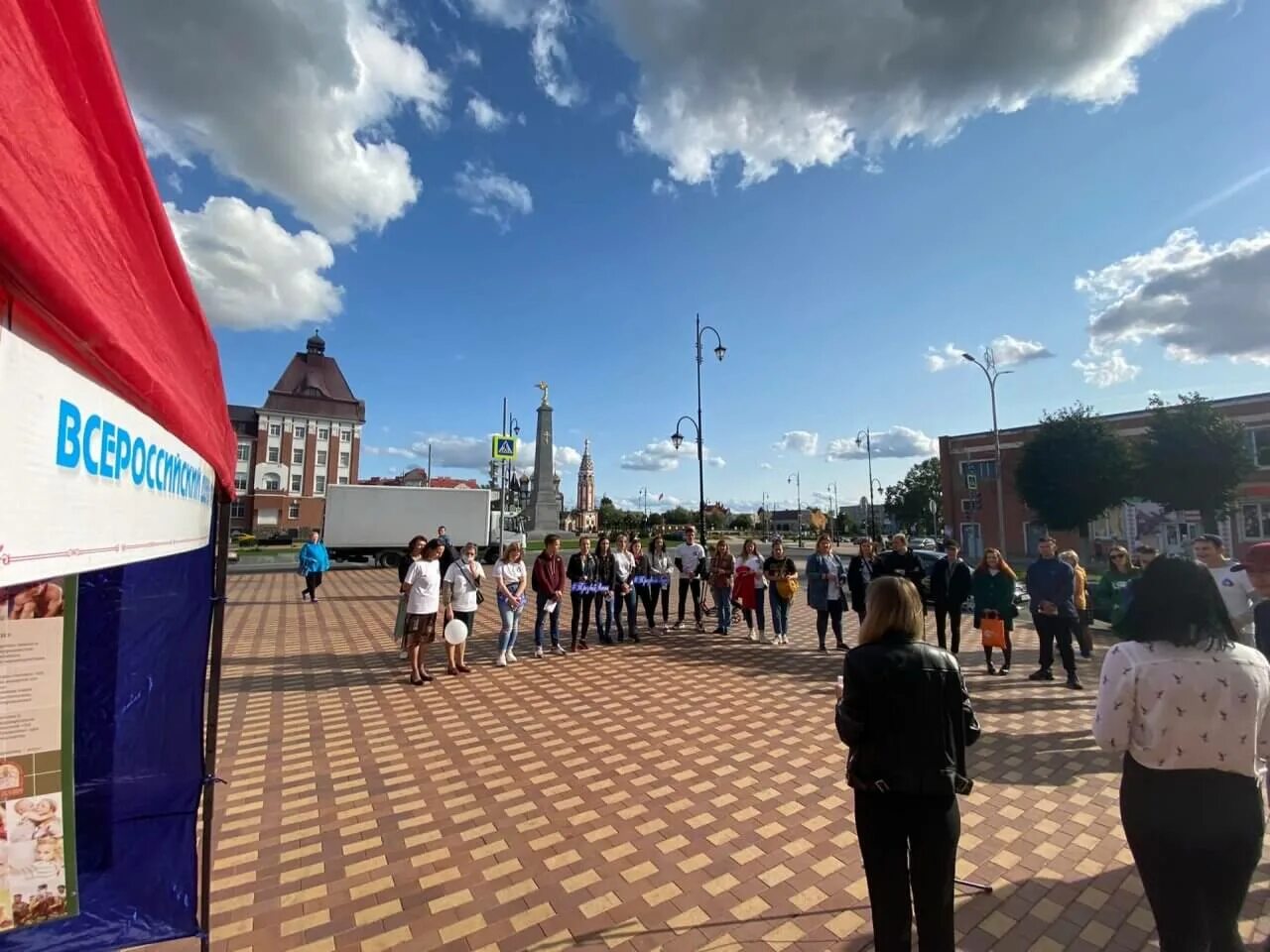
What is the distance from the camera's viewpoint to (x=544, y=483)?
44500mm

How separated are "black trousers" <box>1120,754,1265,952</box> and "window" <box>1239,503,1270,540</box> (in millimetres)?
45583

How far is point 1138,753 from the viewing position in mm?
Answer: 2229

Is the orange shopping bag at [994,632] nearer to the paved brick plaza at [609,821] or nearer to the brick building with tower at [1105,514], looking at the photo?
the paved brick plaza at [609,821]

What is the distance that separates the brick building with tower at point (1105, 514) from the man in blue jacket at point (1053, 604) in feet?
70.5

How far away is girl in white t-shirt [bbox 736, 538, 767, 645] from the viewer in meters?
9.86

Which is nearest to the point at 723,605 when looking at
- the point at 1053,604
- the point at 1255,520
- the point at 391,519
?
the point at 1053,604

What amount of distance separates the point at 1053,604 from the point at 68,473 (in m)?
8.93

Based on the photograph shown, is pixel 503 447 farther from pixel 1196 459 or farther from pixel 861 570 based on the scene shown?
pixel 1196 459

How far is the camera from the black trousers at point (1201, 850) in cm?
209

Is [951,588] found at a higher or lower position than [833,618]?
higher

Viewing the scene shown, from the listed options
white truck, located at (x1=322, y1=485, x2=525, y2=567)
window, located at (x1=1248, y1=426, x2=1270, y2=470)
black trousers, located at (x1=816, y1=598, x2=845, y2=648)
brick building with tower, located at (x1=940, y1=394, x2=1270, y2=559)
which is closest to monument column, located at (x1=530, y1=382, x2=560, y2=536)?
white truck, located at (x1=322, y1=485, x2=525, y2=567)

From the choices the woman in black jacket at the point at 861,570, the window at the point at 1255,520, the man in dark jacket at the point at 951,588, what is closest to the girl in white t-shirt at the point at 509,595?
the woman in black jacket at the point at 861,570

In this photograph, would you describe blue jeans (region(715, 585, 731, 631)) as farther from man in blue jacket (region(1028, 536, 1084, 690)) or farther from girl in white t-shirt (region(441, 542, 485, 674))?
man in blue jacket (region(1028, 536, 1084, 690))

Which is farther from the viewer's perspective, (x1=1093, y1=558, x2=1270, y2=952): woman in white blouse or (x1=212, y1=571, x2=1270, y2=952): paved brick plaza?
(x1=212, y1=571, x2=1270, y2=952): paved brick plaza
